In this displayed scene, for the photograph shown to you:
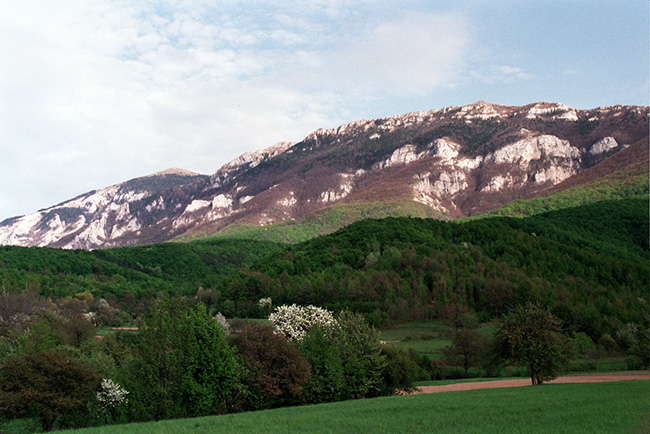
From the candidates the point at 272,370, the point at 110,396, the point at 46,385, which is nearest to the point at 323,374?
the point at 272,370

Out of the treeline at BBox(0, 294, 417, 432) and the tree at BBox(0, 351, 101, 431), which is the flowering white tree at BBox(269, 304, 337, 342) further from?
the tree at BBox(0, 351, 101, 431)

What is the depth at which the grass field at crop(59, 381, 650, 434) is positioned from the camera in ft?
87.6

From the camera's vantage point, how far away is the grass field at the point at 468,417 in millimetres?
26703

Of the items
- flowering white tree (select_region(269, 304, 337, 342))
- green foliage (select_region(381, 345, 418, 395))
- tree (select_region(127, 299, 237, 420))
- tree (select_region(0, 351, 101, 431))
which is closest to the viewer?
tree (select_region(0, 351, 101, 431))

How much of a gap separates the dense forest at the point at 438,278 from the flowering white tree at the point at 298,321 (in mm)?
43221

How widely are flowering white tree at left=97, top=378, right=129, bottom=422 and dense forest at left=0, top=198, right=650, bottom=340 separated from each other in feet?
251

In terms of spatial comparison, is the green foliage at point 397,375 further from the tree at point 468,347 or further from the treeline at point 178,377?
the tree at point 468,347

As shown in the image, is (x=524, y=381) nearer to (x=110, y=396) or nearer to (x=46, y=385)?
(x=110, y=396)

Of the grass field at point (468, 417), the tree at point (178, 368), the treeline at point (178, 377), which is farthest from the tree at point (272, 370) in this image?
the grass field at point (468, 417)

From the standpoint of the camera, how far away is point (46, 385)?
4184 cm

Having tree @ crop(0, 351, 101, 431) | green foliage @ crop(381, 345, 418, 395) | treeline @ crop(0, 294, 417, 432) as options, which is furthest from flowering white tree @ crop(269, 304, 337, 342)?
tree @ crop(0, 351, 101, 431)

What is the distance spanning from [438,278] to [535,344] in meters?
86.8

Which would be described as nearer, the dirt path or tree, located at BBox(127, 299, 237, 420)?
tree, located at BBox(127, 299, 237, 420)

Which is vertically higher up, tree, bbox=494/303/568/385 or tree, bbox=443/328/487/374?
tree, bbox=494/303/568/385
